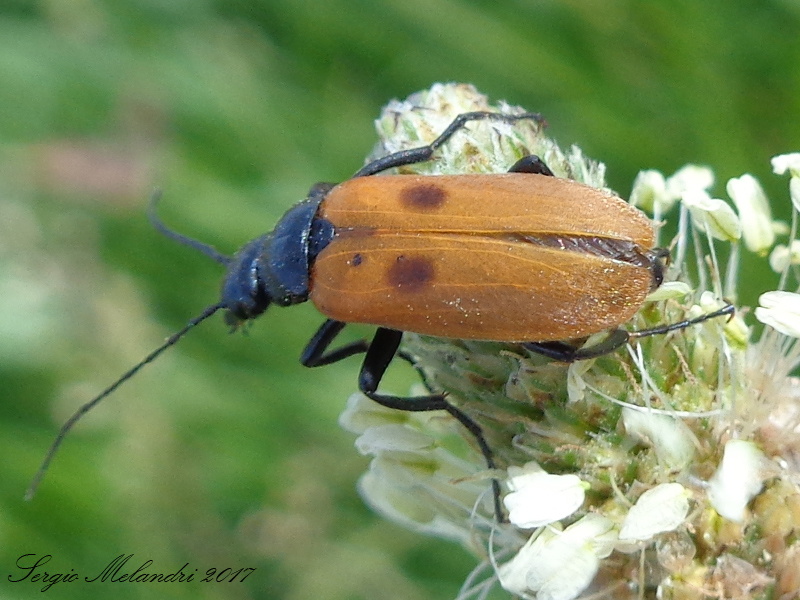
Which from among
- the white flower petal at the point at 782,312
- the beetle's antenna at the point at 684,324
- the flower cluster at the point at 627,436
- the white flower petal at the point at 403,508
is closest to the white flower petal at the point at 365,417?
the flower cluster at the point at 627,436

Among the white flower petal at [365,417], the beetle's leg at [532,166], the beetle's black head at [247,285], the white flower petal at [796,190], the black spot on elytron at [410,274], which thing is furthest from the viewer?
the beetle's black head at [247,285]

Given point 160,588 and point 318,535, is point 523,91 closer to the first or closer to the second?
point 318,535

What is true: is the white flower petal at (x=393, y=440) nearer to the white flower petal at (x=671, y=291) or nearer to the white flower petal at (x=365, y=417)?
the white flower petal at (x=365, y=417)

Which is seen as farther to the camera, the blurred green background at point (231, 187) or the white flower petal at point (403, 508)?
the blurred green background at point (231, 187)

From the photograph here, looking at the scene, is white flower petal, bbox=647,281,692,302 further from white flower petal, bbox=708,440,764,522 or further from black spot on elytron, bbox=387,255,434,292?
black spot on elytron, bbox=387,255,434,292

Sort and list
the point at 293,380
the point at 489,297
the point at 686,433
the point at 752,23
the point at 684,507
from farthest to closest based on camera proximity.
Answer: the point at 293,380
the point at 752,23
the point at 489,297
the point at 686,433
the point at 684,507

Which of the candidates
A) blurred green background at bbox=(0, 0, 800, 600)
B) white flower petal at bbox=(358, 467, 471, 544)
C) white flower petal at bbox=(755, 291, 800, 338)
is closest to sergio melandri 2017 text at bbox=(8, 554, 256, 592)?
blurred green background at bbox=(0, 0, 800, 600)

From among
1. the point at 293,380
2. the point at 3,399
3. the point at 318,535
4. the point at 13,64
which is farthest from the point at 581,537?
the point at 13,64
